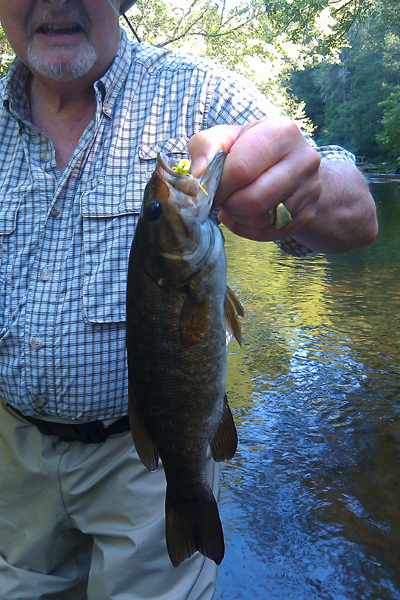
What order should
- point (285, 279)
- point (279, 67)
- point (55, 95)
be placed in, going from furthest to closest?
point (279, 67) → point (285, 279) → point (55, 95)

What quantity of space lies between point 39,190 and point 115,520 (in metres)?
1.37

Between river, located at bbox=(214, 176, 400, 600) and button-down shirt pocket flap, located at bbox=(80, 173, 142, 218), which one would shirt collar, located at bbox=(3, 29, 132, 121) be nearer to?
button-down shirt pocket flap, located at bbox=(80, 173, 142, 218)

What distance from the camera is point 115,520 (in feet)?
7.43

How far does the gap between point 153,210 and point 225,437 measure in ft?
2.45

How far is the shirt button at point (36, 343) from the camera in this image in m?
2.09

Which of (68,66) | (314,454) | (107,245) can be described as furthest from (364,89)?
(107,245)

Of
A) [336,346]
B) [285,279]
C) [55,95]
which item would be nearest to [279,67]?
[285,279]

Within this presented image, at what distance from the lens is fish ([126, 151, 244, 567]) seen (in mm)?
1566

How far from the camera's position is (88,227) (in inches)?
84.6

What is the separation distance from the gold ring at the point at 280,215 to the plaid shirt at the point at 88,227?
716 millimetres

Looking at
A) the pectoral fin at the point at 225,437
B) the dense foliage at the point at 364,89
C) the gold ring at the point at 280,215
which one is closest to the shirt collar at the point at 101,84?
the gold ring at the point at 280,215

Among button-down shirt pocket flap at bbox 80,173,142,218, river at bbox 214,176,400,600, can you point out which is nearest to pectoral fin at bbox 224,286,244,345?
button-down shirt pocket flap at bbox 80,173,142,218

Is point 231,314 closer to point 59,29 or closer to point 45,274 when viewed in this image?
point 45,274

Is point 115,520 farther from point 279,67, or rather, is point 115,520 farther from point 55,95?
point 279,67
